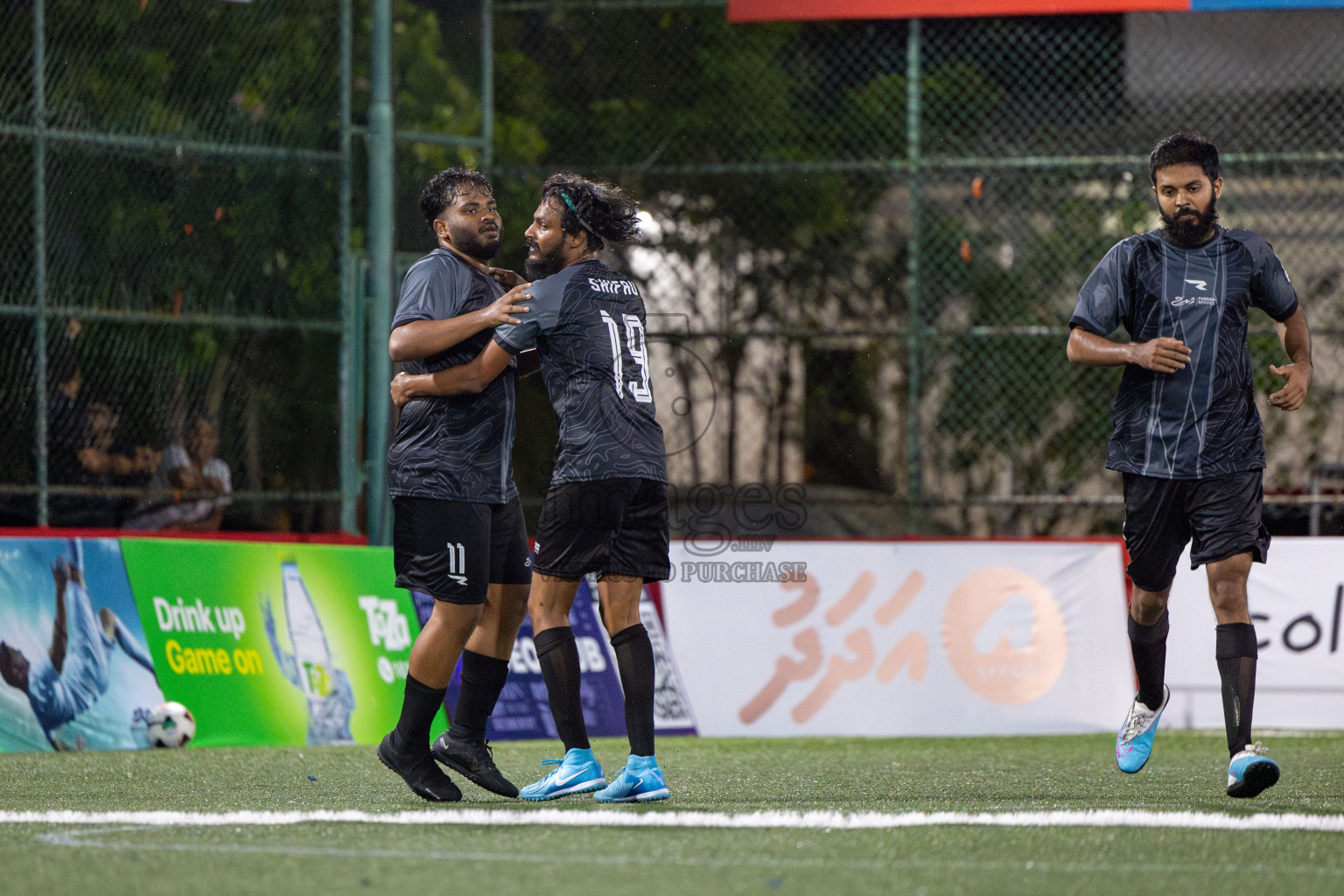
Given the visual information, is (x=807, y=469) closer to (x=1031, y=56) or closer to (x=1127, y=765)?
(x=1031, y=56)

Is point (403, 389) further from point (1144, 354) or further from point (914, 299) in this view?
point (914, 299)

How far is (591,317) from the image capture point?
5.52m

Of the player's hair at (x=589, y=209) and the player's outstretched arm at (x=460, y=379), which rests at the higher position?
the player's hair at (x=589, y=209)

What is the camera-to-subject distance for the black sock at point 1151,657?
629cm

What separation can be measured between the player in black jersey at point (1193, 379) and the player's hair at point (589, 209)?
168cm

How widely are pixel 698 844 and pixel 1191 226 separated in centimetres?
295

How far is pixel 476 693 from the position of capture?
5785 mm

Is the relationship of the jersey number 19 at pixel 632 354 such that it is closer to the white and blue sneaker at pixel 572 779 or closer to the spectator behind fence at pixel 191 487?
the white and blue sneaker at pixel 572 779

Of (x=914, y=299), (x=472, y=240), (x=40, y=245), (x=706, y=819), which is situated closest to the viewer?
(x=706, y=819)

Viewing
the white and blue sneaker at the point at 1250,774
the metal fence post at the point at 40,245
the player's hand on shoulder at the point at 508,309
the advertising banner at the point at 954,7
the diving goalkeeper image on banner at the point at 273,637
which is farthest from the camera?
the advertising banner at the point at 954,7

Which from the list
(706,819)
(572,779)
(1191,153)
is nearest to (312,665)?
(572,779)

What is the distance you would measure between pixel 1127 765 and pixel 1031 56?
6.88m

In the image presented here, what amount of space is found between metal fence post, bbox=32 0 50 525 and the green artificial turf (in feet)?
9.63

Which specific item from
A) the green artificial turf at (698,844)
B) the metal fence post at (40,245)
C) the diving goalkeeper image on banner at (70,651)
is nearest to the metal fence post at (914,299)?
the green artificial turf at (698,844)
